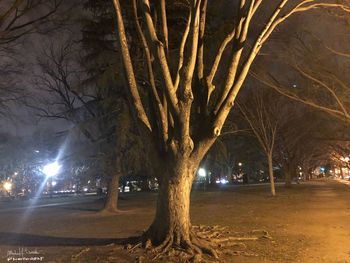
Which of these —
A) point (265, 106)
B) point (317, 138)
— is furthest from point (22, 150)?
point (317, 138)

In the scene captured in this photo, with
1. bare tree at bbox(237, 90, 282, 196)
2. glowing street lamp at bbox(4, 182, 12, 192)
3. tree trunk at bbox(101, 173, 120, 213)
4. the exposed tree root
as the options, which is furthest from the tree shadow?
glowing street lamp at bbox(4, 182, 12, 192)

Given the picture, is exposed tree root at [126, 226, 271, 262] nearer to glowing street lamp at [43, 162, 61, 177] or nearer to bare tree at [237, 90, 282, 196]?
glowing street lamp at [43, 162, 61, 177]

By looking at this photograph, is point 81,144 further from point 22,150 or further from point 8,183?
point 8,183

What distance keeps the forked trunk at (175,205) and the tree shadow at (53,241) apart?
101 cm

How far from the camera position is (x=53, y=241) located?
11.9m

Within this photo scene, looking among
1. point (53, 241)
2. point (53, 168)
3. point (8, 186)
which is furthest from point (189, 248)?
point (8, 186)

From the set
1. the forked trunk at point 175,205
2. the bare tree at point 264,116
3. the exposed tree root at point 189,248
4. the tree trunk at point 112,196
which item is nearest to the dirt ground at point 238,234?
the exposed tree root at point 189,248

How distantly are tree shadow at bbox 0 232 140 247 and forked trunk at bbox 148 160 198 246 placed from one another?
1.01 metres

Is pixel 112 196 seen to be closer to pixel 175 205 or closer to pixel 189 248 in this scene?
pixel 175 205

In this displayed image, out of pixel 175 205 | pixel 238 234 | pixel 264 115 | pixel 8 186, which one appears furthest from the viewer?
pixel 8 186

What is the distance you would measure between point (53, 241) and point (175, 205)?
4054mm

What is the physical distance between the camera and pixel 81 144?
895 inches

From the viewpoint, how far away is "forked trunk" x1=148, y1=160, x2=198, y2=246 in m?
9.81

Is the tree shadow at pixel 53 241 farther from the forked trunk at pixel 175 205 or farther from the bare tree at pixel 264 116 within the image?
the bare tree at pixel 264 116
